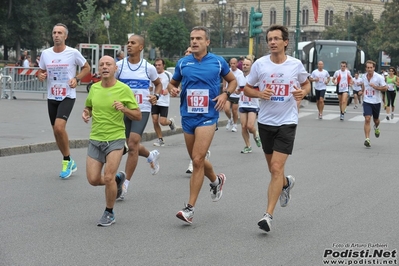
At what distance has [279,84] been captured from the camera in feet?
27.5

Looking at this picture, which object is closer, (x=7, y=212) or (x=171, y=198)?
(x=7, y=212)

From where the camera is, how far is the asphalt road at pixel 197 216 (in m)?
6.97

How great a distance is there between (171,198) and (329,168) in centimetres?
415

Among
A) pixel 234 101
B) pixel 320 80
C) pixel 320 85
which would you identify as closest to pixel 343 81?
pixel 320 85

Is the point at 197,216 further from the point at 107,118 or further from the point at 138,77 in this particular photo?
the point at 138,77

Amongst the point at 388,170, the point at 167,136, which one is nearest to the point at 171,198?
the point at 388,170

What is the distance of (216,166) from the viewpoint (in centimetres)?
1352

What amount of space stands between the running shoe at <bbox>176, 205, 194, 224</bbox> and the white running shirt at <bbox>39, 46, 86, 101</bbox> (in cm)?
381

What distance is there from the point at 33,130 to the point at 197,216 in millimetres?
9617

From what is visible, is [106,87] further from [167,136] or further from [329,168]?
[167,136]

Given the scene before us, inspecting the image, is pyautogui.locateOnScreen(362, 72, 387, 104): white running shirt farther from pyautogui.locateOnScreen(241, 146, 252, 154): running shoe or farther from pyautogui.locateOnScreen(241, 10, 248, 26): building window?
pyautogui.locateOnScreen(241, 10, 248, 26): building window

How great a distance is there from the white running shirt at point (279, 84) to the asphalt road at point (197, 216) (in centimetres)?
106

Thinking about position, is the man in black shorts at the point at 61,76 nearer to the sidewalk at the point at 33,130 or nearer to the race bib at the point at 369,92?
the sidewalk at the point at 33,130

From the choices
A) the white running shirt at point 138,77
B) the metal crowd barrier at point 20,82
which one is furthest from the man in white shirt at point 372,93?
the metal crowd barrier at point 20,82
